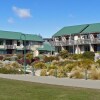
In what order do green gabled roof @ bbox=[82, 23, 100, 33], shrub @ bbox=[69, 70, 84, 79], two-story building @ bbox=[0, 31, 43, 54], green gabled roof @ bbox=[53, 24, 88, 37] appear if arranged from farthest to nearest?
two-story building @ bbox=[0, 31, 43, 54], green gabled roof @ bbox=[53, 24, 88, 37], green gabled roof @ bbox=[82, 23, 100, 33], shrub @ bbox=[69, 70, 84, 79]

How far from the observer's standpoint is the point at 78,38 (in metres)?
75.5

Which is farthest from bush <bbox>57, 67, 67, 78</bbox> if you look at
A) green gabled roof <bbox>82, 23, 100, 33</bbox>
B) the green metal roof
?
the green metal roof

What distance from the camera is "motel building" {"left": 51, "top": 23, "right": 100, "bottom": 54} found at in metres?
71.8

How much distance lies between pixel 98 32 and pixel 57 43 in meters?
13.1

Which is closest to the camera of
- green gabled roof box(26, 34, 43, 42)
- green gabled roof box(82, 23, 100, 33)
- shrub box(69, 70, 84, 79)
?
shrub box(69, 70, 84, 79)

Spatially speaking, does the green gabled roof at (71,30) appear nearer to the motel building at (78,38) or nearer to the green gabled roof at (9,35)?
the motel building at (78,38)

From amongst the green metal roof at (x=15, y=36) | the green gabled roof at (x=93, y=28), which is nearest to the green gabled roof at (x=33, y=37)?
the green metal roof at (x=15, y=36)

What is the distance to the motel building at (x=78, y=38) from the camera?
2825 inches

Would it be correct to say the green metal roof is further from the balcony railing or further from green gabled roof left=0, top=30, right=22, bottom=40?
the balcony railing

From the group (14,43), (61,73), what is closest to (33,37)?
(14,43)

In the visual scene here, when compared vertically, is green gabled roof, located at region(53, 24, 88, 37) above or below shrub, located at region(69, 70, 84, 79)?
above

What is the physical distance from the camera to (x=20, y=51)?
88.1 m

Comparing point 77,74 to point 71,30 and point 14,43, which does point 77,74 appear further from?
point 14,43

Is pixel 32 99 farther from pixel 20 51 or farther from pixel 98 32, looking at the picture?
pixel 20 51
